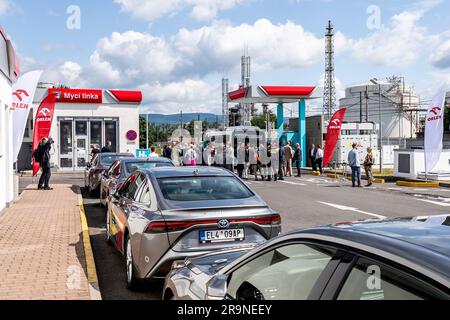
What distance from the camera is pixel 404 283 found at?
2271 mm

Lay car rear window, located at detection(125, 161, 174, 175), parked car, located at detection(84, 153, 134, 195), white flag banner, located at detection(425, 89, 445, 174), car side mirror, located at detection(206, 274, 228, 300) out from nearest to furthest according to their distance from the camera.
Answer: car side mirror, located at detection(206, 274, 228, 300)
car rear window, located at detection(125, 161, 174, 175)
parked car, located at detection(84, 153, 134, 195)
white flag banner, located at detection(425, 89, 445, 174)

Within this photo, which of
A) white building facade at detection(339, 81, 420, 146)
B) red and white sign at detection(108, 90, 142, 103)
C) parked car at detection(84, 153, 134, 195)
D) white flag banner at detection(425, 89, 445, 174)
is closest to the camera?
parked car at detection(84, 153, 134, 195)

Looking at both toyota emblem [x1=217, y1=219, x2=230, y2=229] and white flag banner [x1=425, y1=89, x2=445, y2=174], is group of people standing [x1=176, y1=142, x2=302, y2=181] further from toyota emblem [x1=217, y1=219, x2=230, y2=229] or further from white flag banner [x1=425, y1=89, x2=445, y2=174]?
toyota emblem [x1=217, y1=219, x2=230, y2=229]

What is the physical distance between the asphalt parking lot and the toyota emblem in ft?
3.94

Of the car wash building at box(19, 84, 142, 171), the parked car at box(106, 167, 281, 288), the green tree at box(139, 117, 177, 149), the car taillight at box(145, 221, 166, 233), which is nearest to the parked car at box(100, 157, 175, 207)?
the parked car at box(106, 167, 281, 288)

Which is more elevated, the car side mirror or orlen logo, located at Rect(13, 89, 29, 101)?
orlen logo, located at Rect(13, 89, 29, 101)

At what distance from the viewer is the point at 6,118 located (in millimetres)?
14141

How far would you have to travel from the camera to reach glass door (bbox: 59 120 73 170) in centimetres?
3044

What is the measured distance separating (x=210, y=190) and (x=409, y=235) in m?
4.30

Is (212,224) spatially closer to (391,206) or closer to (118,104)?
(391,206)

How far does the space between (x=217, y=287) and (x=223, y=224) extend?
8.21ft

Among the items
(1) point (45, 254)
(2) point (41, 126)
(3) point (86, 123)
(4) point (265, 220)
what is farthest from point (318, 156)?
(4) point (265, 220)

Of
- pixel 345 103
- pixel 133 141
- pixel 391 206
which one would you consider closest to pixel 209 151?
pixel 133 141

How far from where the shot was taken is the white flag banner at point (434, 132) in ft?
66.9
